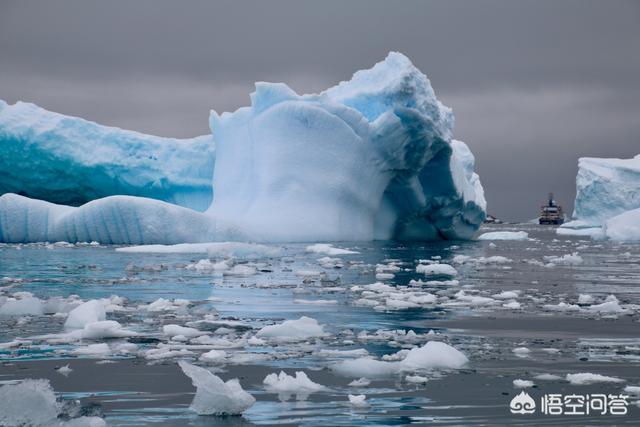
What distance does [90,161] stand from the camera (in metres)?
24.4

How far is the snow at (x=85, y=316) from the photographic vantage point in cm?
595

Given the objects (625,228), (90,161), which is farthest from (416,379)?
(625,228)

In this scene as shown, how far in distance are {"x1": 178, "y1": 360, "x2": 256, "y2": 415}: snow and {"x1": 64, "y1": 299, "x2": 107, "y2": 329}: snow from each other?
258 cm

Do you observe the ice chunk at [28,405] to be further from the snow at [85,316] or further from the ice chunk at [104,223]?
the ice chunk at [104,223]

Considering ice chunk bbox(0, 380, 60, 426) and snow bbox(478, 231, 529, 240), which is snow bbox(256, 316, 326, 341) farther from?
snow bbox(478, 231, 529, 240)

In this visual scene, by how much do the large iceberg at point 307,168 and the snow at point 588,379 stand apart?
1531 centimetres

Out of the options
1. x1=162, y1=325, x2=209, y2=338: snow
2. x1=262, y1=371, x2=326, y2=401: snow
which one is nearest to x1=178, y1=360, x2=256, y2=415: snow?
x1=262, y1=371, x2=326, y2=401: snow

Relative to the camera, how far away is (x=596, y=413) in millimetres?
3617

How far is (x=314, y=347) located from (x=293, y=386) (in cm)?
130

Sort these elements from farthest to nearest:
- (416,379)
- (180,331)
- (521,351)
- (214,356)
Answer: (180,331)
(521,351)
(214,356)
(416,379)

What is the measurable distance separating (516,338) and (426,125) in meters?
16.6

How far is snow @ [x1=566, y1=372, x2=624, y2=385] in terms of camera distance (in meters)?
4.21

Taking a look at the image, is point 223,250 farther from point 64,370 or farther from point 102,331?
point 64,370

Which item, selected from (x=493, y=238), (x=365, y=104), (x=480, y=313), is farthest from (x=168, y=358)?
(x=493, y=238)
